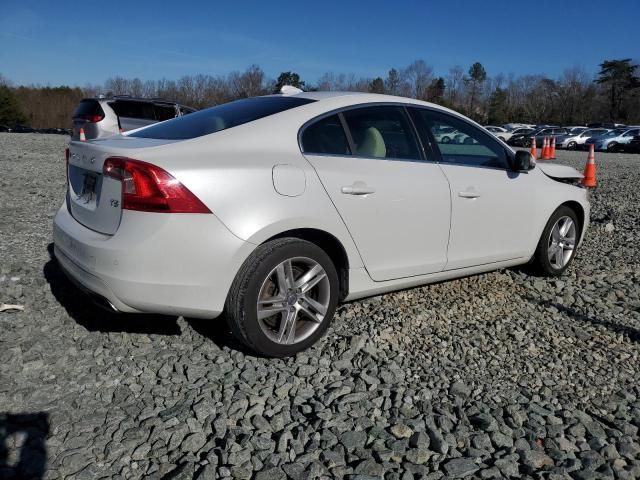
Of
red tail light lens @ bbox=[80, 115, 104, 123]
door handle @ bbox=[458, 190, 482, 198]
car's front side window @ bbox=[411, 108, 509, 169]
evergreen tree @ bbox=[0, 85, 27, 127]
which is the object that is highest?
evergreen tree @ bbox=[0, 85, 27, 127]

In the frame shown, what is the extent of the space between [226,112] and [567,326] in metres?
2.75

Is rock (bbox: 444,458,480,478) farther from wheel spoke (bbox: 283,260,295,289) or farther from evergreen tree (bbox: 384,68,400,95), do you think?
evergreen tree (bbox: 384,68,400,95)

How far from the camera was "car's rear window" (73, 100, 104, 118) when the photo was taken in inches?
521

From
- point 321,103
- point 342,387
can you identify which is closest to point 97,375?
point 342,387

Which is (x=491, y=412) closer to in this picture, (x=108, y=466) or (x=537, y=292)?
(x=108, y=466)

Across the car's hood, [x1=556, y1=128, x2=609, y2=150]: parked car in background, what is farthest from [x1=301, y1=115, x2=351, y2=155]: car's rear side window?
[x1=556, y1=128, x2=609, y2=150]: parked car in background

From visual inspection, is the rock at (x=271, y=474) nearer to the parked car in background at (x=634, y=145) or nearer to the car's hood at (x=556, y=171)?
the car's hood at (x=556, y=171)

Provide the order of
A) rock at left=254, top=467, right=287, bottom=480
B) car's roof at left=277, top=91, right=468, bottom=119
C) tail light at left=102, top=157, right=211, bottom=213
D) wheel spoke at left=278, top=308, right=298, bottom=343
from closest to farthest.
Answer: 1. rock at left=254, top=467, right=287, bottom=480
2. tail light at left=102, top=157, right=211, bottom=213
3. wheel spoke at left=278, top=308, right=298, bottom=343
4. car's roof at left=277, top=91, right=468, bottom=119

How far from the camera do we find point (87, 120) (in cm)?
1312

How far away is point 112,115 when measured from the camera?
521 inches

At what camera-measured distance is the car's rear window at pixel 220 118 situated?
3.42m

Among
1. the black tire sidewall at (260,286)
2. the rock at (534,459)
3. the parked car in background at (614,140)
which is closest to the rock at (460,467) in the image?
the rock at (534,459)

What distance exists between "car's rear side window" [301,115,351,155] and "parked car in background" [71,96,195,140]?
1040 cm

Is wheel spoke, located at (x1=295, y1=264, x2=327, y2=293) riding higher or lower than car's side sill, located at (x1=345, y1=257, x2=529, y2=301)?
higher
